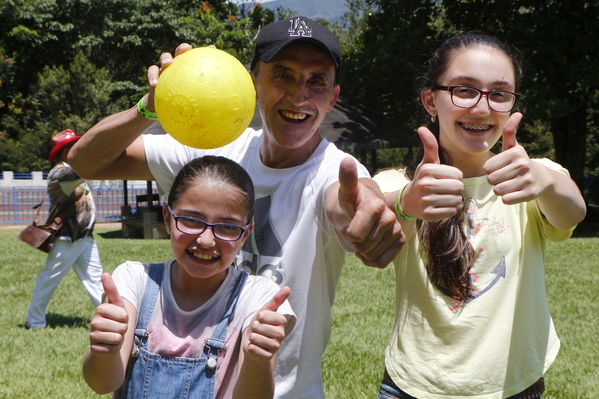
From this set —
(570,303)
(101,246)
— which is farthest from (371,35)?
(570,303)

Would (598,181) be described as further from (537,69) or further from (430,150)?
(430,150)

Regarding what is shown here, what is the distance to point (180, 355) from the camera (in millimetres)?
2150

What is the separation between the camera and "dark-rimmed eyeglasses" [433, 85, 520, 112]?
2391 mm

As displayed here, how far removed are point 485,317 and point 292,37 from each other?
4.33 ft

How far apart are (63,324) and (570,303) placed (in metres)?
6.29

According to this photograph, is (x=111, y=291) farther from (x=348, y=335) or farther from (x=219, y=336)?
(x=348, y=335)

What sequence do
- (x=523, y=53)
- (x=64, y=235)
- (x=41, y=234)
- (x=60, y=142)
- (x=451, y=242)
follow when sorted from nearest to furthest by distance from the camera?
(x=451, y=242) → (x=60, y=142) → (x=41, y=234) → (x=64, y=235) → (x=523, y=53)

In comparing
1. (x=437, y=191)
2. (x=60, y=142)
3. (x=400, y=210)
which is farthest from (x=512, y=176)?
(x=60, y=142)

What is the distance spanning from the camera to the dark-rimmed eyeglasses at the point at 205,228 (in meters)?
2.21

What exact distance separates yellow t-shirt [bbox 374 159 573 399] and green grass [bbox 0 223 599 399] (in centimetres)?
249

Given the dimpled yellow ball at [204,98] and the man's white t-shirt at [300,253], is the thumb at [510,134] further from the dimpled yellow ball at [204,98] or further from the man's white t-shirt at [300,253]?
the dimpled yellow ball at [204,98]

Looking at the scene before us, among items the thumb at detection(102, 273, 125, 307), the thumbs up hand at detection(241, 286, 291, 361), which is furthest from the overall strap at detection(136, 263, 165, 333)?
the thumbs up hand at detection(241, 286, 291, 361)

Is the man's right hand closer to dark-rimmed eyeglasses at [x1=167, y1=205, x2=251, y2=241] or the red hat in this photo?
dark-rimmed eyeglasses at [x1=167, y1=205, x2=251, y2=241]

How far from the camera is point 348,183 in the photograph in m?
1.86
